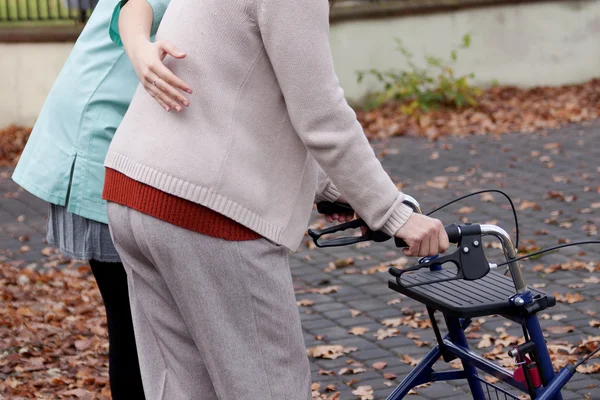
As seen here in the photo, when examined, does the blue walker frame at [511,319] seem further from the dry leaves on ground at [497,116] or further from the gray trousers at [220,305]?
the dry leaves on ground at [497,116]

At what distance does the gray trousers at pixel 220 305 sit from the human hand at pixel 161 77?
26 cm

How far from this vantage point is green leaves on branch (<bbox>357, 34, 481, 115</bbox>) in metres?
11.3

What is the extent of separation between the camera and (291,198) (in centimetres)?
222

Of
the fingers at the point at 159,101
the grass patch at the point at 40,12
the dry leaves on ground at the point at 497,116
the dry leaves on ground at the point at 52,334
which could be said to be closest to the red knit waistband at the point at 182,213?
the fingers at the point at 159,101

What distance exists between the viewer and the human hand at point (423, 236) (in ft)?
7.06

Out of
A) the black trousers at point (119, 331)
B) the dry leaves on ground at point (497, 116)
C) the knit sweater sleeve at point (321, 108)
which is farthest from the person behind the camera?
the dry leaves on ground at point (497, 116)

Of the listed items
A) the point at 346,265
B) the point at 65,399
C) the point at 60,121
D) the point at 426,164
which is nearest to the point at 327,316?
the point at 346,265

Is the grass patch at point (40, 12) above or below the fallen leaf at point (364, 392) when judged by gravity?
above

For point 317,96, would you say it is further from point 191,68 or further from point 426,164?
point 426,164

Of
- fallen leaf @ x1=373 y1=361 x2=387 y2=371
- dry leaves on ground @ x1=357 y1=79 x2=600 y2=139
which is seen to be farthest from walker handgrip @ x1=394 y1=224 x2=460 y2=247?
dry leaves on ground @ x1=357 y1=79 x2=600 y2=139

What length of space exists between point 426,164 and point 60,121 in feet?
21.3

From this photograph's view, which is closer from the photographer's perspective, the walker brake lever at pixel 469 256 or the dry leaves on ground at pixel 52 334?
the walker brake lever at pixel 469 256

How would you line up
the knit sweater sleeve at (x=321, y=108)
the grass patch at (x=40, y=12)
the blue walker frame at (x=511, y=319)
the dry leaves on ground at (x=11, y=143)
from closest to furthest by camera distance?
the knit sweater sleeve at (x=321, y=108) → the blue walker frame at (x=511, y=319) → the dry leaves on ground at (x=11, y=143) → the grass patch at (x=40, y=12)

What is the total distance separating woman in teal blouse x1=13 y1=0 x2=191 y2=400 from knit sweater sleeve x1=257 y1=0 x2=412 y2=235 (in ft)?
2.39
